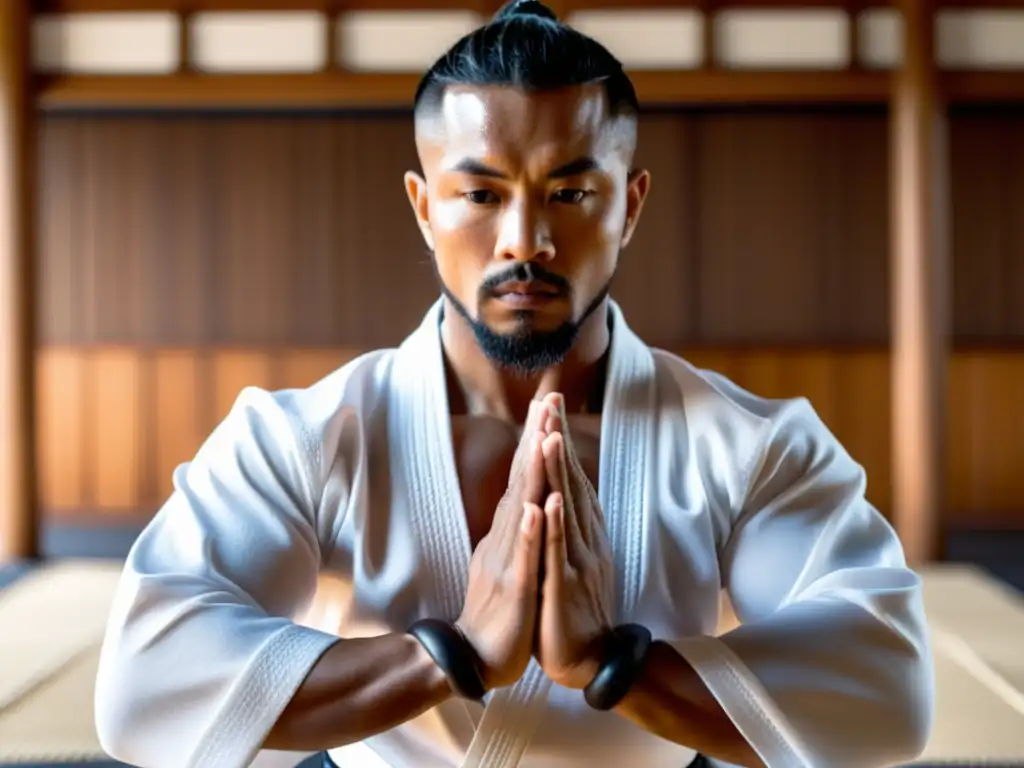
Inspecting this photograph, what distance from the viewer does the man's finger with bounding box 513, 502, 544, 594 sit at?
37.3 inches

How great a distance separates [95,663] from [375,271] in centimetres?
308

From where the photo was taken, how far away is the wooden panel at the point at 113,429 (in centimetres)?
567

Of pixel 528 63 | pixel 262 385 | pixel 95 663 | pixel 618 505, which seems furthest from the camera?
pixel 262 385

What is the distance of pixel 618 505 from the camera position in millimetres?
1167

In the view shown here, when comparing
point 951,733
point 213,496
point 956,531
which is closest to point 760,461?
point 213,496

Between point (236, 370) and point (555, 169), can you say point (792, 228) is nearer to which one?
point (236, 370)

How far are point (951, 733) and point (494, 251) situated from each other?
6.61ft

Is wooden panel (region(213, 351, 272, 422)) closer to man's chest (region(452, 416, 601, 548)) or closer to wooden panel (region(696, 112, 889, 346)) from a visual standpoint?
wooden panel (region(696, 112, 889, 346))

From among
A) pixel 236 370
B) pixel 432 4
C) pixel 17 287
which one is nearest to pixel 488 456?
pixel 432 4

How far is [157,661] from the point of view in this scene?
3.30 ft

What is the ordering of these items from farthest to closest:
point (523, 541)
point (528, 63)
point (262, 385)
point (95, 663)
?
point (262, 385) < point (95, 663) < point (528, 63) < point (523, 541)

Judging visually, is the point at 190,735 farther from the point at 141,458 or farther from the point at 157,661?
the point at 141,458

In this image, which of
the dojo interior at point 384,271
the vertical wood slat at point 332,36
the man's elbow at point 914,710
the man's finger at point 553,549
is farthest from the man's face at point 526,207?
the dojo interior at point 384,271

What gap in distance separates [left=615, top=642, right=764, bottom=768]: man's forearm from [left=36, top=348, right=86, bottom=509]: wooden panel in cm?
530
